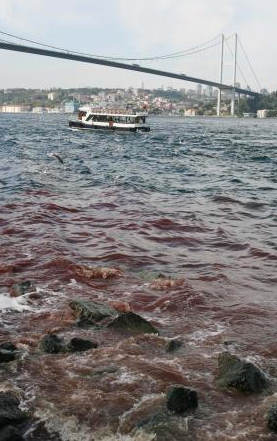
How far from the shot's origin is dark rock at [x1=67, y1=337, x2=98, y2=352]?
4766 millimetres

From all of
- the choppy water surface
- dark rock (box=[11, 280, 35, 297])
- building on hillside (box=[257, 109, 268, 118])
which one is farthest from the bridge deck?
dark rock (box=[11, 280, 35, 297])

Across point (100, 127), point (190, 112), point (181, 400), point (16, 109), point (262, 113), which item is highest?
point (16, 109)

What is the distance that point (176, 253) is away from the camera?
27.9ft

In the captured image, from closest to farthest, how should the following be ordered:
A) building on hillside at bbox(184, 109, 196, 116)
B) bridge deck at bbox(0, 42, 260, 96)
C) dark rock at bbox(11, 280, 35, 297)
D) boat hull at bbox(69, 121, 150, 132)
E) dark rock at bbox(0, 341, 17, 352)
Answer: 1. dark rock at bbox(0, 341, 17, 352)
2. dark rock at bbox(11, 280, 35, 297)
3. boat hull at bbox(69, 121, 150, 132)
4. bridge deck at bbox(0, 42, 260, 96)
5. building on hillside at bbox(184, 109, 196, 116)

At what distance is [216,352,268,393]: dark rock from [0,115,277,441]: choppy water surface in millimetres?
94

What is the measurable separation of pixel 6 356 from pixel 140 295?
7.49 feet

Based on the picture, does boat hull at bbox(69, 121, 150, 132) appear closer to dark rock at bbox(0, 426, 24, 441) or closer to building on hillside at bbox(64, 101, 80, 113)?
dark rock at bbox(0, 426, 24, 441)

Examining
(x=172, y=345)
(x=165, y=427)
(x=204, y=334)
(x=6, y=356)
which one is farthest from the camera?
(x=204, y=334)

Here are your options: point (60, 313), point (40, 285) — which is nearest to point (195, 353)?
point (60, 313)

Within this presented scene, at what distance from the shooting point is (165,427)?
139 inches

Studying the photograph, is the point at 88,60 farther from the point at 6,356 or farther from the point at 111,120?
the point at 6,356

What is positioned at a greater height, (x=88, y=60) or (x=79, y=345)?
(x=88, y=60)

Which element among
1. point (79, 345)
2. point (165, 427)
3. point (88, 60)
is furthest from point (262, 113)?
point (165, 427)

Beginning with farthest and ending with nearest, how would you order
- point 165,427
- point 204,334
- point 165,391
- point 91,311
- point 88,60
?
point 88,60 → point 91,311 → point 204,334 → point 165,391 → point 165,427
